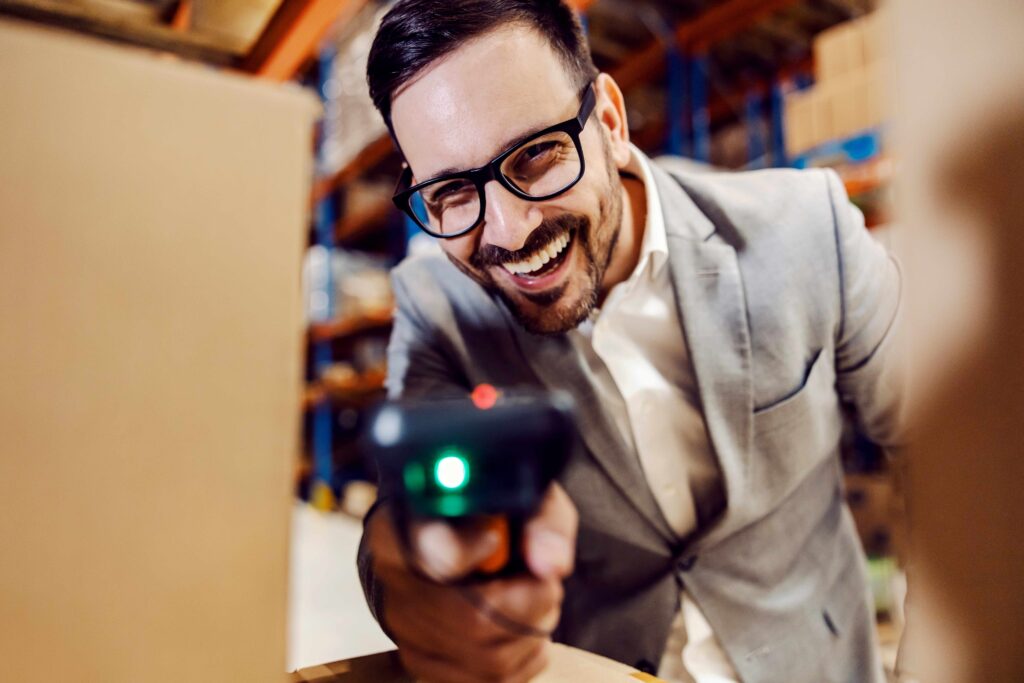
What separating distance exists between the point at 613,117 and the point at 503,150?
0.48 ft

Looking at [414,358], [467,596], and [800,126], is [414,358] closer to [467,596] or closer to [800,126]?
[467,596]

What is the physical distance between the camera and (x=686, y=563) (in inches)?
26.1

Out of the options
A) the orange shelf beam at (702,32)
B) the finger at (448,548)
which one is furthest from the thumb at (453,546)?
the orange shelf beam at (702,32)

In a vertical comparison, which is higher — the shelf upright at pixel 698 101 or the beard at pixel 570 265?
the shelf upright at pixel 698 101

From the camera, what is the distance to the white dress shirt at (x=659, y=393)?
0.65m

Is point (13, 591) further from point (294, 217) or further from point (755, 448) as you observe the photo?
point (755, 448)

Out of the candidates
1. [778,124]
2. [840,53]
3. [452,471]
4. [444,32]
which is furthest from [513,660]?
[778,124]

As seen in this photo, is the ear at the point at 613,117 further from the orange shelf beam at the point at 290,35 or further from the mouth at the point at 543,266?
the orange shelf beam at the point at 290,35

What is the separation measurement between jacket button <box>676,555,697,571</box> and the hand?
24 centimetres

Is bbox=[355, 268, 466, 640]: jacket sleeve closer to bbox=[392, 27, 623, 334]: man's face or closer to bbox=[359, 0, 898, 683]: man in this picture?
bbox=[359, 0, 898, 683]: man

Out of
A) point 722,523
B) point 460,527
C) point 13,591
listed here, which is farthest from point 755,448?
point 13,591

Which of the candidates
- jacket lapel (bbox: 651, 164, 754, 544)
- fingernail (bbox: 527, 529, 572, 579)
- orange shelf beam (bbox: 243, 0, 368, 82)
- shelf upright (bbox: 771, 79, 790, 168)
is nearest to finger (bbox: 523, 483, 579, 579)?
fingernail (bbox: 527, 529, 572, 579)

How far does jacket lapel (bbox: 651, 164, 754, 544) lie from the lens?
0.63 m

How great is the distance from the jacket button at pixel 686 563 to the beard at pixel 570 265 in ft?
0.91
